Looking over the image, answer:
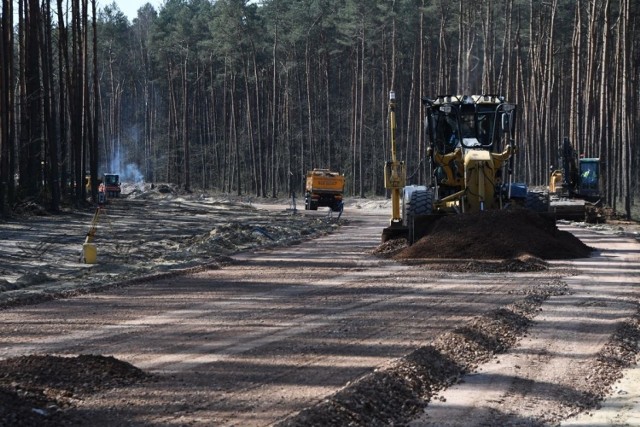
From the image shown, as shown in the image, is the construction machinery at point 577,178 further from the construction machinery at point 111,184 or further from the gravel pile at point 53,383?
the gravel pile at point 53,383

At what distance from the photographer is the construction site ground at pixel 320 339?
804 centimetres

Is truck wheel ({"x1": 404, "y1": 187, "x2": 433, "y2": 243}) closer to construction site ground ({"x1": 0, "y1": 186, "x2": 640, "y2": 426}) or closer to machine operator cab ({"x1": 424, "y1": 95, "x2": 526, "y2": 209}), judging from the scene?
construction site ground ({"x1": 0, "y1": 186, "x2": 640, "y2": 426})

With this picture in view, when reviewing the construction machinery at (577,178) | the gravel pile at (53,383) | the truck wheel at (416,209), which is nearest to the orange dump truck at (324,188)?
the construction machinery at (577,178)

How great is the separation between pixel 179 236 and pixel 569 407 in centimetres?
2344

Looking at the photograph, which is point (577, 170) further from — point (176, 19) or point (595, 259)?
point (176, 19)

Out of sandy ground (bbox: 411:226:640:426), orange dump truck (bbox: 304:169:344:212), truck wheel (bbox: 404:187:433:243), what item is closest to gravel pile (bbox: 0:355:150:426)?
sandy ground (bbox: 411:226:640:426)

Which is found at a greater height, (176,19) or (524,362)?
(176,19)

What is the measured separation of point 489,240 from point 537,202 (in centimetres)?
392

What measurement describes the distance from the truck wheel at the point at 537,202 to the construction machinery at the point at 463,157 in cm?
71

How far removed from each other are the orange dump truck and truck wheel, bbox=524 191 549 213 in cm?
2582

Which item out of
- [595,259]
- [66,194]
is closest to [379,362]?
[595,259]

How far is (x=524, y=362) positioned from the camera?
34.0 ft

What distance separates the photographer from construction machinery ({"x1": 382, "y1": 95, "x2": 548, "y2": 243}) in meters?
22.9

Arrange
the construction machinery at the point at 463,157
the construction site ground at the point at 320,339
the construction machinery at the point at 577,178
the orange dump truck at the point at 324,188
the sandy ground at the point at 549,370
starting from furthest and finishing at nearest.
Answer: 1. the orange dump truck at the point at 324,188
2. the construction machinery at the point at 577,178
3. the construction machinery at the point at 463,157
4. the sandy ground at the point at 549,370
5. the construction site ground at the point at 320,339
